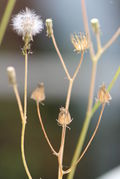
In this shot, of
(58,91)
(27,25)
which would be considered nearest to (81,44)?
(27,25)

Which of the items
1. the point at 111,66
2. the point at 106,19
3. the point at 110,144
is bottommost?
the point at 110,144

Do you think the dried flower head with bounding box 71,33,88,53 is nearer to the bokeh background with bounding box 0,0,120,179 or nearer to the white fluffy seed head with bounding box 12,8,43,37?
the white fluffy seed head with bounding box 12,8,43,37

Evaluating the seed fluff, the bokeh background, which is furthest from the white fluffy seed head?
the bokeh background

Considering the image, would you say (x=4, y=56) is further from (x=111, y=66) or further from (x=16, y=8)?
(x=111, y=66)

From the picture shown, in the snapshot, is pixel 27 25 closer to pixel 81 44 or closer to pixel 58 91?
pixel 81 44

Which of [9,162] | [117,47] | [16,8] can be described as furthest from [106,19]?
[9,162]

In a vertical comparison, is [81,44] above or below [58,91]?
above
